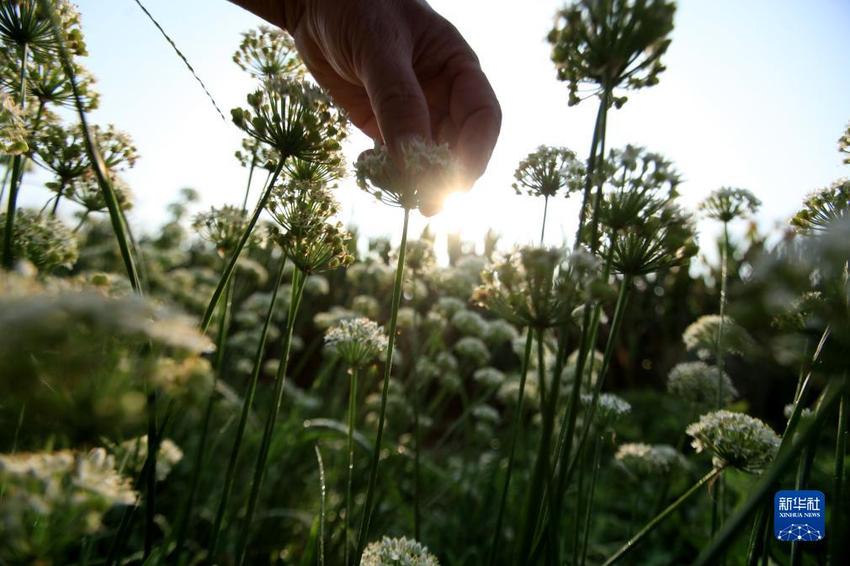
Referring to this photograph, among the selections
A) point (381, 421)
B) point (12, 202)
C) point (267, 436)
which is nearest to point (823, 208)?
point (381, 421)

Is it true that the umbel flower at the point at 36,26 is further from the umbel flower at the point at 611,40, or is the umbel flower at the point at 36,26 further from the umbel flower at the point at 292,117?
the umbel flower at the point at 611,40

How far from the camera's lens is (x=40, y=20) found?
1.66 m

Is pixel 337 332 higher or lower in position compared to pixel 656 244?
lower

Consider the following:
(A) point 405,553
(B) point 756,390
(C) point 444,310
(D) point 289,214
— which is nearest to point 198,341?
(D) point 289,214

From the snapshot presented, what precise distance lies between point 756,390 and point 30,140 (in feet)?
36.6

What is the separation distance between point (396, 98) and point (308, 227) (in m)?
0.61

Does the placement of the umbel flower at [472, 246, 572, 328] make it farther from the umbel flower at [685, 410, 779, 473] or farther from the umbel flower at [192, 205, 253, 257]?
the umbel flower at [192, 205, 253, 257]

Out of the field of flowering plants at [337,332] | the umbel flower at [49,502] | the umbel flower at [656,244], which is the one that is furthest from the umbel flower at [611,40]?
the umbel flower at [49,502]

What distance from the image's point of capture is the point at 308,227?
161 centimetres

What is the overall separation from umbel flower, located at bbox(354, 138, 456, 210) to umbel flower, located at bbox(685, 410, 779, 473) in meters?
1.29

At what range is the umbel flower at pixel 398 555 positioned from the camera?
5.32 feet

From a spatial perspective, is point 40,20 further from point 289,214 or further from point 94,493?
point 94,493

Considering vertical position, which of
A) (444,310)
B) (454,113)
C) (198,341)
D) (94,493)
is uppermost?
(454,113)
